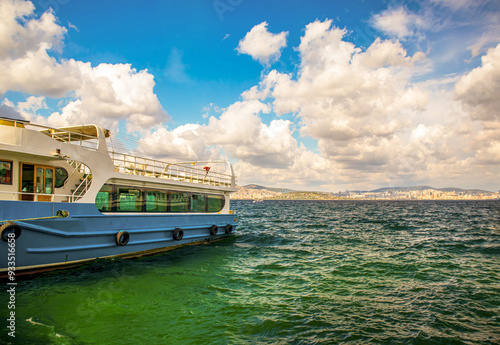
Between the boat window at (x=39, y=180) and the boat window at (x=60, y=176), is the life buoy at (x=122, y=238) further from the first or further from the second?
the boat window at (x=39, y=180)

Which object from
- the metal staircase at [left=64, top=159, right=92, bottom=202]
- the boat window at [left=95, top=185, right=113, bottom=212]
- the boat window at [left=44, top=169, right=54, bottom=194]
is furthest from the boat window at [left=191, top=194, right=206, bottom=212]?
the boat window at [left=44, top=169, right=54, bottom=194]

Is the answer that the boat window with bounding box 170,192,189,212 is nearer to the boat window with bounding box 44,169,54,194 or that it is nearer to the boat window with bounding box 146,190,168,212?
the boat window with bounding box 146,190,168,212

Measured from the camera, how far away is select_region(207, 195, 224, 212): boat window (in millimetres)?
20969

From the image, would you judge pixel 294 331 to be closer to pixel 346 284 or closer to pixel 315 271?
pixel 346 284

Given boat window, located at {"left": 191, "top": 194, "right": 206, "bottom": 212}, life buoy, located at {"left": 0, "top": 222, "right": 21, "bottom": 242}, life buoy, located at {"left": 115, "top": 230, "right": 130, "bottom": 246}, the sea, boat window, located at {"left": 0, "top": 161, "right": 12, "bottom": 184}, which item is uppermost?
boat window, located at {"left": 0, "top": 161, "right": 12, "bottom": 184}

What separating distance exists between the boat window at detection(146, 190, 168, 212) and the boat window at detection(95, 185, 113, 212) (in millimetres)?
2296

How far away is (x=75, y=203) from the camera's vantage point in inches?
462

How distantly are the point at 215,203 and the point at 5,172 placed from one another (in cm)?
1298

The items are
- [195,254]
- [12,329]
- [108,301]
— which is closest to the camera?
[12,329]

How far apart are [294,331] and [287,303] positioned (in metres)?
1.86

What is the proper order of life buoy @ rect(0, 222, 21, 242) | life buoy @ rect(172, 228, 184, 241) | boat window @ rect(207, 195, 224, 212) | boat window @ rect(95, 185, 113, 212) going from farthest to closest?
1. boat window @ rect(207, 195, 224, 212)
2. life buoy @ rect(172, 228, 184, 241)
3. boat window @ rect(95, 185, 113, 212)
4. life buoy @ rect(0, 222, 21, 242)

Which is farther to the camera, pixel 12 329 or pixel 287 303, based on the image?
pixel 287 303

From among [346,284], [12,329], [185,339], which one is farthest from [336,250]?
[12,329]

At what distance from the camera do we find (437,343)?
23.6ft
